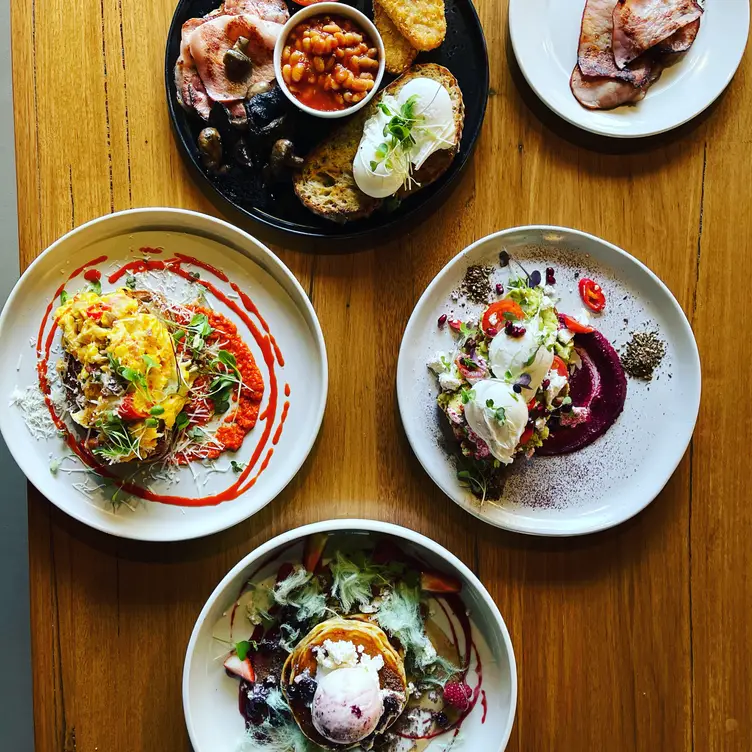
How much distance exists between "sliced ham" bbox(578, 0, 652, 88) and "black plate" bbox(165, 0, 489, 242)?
0.29 meters

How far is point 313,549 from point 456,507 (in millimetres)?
410

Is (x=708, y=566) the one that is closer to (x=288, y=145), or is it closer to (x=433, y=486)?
(x=433, y=486)

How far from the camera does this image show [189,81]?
1.70 metres

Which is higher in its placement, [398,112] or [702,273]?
[398,112]

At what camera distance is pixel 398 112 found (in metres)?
1.66

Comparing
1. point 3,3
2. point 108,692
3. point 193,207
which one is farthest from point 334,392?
point 3,3

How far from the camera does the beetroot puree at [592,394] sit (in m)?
1.78

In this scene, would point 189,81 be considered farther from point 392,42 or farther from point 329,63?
point 392,42

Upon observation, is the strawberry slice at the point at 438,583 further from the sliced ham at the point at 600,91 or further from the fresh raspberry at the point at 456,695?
the sliced ham at the point at 600,91

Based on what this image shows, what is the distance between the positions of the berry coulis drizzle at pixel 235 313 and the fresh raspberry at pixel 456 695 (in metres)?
0.75

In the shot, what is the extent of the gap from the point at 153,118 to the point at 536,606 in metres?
1.72

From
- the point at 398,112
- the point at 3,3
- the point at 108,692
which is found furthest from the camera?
the point at 3,3

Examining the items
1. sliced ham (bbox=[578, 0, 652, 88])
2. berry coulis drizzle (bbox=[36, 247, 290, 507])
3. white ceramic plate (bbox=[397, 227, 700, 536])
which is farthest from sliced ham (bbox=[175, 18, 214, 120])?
sliced ham (bbox=[578, 0, 652, 88])

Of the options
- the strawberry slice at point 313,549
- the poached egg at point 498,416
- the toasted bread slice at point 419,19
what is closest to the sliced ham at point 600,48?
the toasted bread slice at point 419,19
